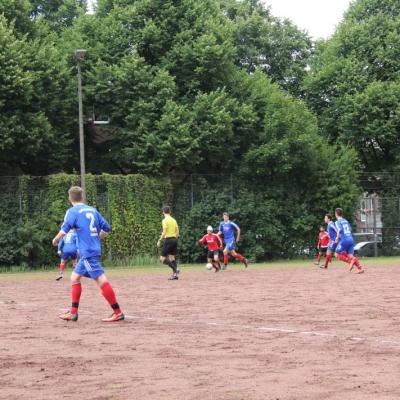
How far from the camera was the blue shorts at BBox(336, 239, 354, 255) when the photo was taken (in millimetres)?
27375

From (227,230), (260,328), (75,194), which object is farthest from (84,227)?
(227,230)

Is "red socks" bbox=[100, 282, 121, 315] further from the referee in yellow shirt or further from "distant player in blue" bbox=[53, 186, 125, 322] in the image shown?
the referee in yellow shirt

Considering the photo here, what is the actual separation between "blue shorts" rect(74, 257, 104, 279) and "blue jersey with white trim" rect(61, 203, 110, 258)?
3.0 inches

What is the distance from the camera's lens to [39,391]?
774 centimetres

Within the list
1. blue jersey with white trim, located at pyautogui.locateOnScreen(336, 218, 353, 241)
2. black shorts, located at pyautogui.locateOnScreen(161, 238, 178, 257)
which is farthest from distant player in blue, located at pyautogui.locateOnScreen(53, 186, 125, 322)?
blue jersey with white trim, located at pyautogui.locateOnScreen(336, 218, 353, 241)

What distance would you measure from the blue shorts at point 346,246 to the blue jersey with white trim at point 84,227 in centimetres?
1498

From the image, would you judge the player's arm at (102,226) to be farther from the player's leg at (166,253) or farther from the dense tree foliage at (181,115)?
the dense tree foliage at (181,115)

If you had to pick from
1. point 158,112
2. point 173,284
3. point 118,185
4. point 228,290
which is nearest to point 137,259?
point 118,185

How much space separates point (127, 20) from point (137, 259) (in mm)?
11260

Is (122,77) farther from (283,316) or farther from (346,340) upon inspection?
(346,340)

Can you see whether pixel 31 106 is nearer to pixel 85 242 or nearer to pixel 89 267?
pixel 85 242

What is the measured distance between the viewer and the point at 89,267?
13.5 m

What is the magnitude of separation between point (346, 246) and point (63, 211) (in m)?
14.9

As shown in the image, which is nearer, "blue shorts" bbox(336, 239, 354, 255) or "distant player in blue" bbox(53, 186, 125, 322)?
"distant player in blue" bbox(53, 186, 125, 322)
